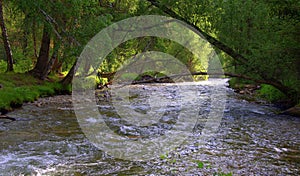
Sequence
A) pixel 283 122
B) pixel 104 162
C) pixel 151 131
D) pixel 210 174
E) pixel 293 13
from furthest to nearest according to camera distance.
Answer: pixel 293 13, pixel 283 122, pixel 151 131, pixel 104 162, pixel 210 174

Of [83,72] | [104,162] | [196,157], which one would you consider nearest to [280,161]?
[196,157]

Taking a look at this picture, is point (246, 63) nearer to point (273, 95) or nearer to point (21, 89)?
point (273, 95)

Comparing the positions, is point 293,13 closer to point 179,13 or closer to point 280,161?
point 179,13

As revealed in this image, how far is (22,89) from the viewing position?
14.8m

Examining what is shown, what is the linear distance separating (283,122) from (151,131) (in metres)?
4.84

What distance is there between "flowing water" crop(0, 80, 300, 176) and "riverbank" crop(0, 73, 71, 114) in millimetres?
765

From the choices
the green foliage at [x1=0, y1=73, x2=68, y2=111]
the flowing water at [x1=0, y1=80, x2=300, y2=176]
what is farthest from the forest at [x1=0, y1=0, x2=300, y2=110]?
the flowing water at [x1=0, y1=80, x2=300, y2=176]

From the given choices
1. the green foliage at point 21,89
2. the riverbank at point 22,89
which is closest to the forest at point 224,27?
the riverbank at point 22,89

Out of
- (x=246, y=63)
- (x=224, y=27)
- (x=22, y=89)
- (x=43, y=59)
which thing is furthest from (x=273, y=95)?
(x=43, y=59)

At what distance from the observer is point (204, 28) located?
15.2m

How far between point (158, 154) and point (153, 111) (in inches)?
247

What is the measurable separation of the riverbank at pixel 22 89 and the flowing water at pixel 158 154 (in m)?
0.77

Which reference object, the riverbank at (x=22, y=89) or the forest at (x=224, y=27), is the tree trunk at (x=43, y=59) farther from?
the riverbank at (x=22, y=89)

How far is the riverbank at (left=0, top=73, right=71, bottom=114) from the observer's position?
1195 centimetres
